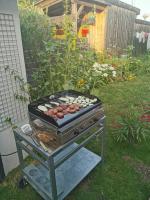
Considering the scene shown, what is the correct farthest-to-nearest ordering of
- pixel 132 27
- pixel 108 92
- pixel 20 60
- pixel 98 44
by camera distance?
pixel 132 27, pixel 98 44, pixel 108 92, pixel 20 60

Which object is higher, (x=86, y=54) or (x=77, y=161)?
(x=86, y=54)

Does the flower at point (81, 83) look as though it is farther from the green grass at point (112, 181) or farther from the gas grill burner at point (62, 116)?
the gas grill burner at point (62, 116)

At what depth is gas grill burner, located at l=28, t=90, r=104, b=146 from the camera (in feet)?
4.04

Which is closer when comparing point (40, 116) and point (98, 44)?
point (40, 116)

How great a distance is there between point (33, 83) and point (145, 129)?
1.89 meters

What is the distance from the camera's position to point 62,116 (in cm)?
130

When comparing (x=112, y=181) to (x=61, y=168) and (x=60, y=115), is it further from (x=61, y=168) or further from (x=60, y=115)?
(x=60, y=115)

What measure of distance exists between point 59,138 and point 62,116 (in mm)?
177

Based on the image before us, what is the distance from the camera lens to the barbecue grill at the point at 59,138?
1232 mm

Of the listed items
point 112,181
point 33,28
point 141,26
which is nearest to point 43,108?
point 112,181

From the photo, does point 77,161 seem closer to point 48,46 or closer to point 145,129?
point 145,129

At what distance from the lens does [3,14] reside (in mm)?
1471

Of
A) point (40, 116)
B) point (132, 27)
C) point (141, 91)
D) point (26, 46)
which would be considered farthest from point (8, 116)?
point (132, 27)

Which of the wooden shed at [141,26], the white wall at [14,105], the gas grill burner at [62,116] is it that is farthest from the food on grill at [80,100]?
the wooden shed at [141,26]
